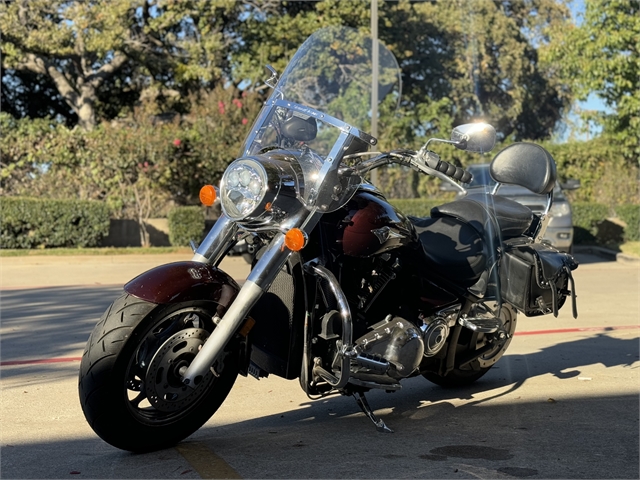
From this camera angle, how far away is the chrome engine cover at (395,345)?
453 cm

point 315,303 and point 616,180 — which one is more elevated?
point 315,303

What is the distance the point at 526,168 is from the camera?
194 inches

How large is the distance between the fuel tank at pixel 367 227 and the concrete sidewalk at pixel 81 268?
805cm

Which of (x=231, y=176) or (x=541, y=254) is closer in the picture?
(x=231, y=176)

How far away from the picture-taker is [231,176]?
4.13 meters

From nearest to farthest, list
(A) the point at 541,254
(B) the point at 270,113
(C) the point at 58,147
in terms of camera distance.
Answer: (B) the point at 270,113 < (A) the point at 541,254 < (C) the point at 58,147

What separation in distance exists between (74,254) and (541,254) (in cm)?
1304

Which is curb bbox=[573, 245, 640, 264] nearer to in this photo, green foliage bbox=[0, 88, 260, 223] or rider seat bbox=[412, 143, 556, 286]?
green foliage bbox=[0, 88, 260, 223]

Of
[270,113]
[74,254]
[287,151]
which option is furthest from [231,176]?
[74,254]

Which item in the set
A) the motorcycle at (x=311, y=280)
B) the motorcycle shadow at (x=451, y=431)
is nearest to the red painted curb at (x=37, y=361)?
the motorcycle shadow at (x=451, y=431)

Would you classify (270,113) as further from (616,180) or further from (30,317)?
(616,180)

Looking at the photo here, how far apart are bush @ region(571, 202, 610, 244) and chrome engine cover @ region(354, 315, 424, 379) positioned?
1739 centimetres

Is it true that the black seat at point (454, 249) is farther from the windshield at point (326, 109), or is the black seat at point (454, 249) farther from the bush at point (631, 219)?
the bush at point (631, 219)

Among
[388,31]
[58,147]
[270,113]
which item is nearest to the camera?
[270,113]
